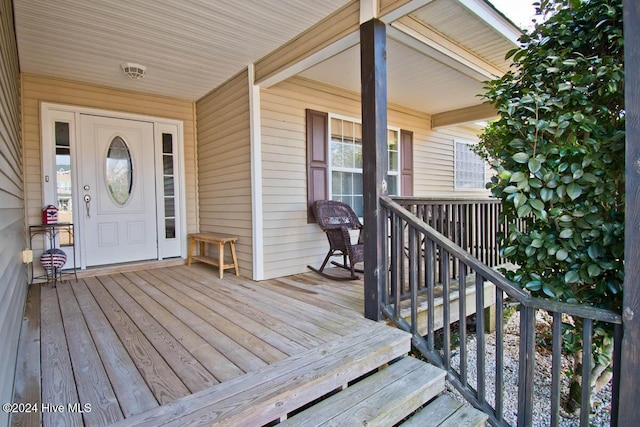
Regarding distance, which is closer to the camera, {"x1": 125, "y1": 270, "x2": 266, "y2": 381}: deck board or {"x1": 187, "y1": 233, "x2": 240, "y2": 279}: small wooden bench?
{"x1": 125, "y1": 270, "x2": 266, "y2": 381}: deck board

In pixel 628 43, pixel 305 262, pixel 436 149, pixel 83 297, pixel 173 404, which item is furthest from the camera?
pixel 436 149

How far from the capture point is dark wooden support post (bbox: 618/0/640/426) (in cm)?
143

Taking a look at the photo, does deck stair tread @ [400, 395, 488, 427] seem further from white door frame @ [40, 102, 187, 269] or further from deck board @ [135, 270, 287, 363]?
white door frame @ [40, 102, 187, 269]

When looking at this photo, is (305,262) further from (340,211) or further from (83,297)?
Result: (83,297)

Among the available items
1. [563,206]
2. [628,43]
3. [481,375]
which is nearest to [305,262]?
[481,375]

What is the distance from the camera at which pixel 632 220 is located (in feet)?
4.71

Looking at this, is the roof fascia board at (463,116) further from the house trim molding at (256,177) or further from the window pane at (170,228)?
the window pane at (170,228)

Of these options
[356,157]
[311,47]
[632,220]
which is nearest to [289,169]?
[356,157]

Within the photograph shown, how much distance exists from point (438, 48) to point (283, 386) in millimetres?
3130

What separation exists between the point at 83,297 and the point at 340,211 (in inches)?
115

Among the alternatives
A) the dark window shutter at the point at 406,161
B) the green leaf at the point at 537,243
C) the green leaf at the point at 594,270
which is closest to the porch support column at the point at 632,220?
the green leaf at the point at 594,270

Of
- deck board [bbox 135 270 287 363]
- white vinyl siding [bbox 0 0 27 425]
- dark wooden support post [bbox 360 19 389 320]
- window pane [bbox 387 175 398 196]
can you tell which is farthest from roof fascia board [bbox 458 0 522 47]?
white vinyl siding [bbox 0 0 27 425]

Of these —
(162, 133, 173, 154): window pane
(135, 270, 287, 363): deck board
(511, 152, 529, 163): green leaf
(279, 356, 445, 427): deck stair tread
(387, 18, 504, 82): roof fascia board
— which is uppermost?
(387, 18, 504, 82): roof fascia board

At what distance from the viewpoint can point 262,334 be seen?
7.73ft
